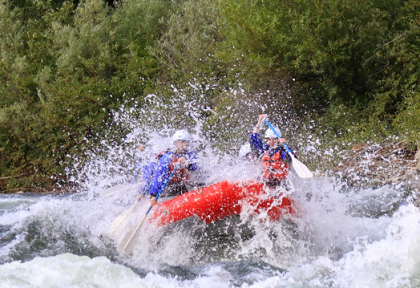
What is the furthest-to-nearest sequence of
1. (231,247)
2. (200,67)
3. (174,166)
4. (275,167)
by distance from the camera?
(200,67) → (174,166) → (275,167) → (231,247)

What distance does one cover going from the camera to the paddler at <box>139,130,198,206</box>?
5969 mm

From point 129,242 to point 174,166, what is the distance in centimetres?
102

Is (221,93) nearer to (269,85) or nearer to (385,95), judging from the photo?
(269,85)

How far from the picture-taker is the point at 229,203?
5578 millimetres

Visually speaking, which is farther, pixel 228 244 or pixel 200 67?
pixel 200 67

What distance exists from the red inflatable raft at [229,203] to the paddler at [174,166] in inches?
18.1

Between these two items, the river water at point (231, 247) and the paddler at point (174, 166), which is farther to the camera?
the paddler at point (174, 166)

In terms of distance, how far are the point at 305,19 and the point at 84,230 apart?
521 centimetres

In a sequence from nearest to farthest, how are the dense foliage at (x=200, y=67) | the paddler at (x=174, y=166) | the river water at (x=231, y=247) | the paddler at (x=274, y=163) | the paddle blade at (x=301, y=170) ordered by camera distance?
1. the river water at (x=231, y=247)
2. the paddle blade at (x=301, y=170)
3. the paddler at (x=274, y=163)
4. the paddler at (x=174, y=166)
5. the dense foliage at (x=200, y=67)

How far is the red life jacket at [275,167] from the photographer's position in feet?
18.8

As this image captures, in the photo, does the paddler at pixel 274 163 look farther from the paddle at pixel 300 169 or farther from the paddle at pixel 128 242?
the paddle at pixel 128 242

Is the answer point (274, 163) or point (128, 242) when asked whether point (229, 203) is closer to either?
point (274, 163)

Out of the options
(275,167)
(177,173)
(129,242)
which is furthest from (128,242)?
(275,167)

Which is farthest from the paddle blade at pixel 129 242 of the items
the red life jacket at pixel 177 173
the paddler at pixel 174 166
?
the red life jacket at pixel 177 173
